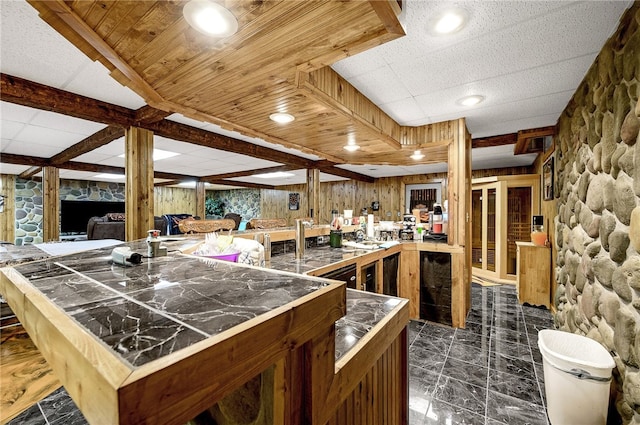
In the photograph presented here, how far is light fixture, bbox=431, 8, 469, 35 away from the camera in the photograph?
5.15ft

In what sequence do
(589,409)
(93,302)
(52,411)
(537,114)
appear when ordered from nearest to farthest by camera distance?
(93,302) → (589,409) → (52,411) → (537,114)

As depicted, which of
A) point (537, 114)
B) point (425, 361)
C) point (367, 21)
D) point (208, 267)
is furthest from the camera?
point (537, 114)

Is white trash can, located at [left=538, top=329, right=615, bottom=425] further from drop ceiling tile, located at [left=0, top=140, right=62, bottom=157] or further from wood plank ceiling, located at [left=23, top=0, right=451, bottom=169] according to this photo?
drop ceiling tile, located at [left=0, top=140, right=62, bottom=157]

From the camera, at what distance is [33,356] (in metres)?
2.60

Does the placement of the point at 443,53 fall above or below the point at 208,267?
above

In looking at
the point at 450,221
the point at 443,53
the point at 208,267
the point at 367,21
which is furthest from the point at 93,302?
the point at 450,221

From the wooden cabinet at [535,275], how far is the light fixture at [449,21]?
11.8 feet

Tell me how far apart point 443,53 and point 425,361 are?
8.45 ft

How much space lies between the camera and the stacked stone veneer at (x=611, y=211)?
1.51m

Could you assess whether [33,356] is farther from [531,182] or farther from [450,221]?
[531,182]

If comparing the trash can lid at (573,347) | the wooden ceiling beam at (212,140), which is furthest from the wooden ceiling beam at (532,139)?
the wooden ceiling beam at (212,140)

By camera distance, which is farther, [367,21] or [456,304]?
[456,304]

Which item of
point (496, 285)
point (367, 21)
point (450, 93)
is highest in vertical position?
point (450, 93)

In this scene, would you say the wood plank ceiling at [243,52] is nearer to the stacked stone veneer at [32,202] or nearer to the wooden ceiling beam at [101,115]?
the wooden ceiling beam at [101,115]
